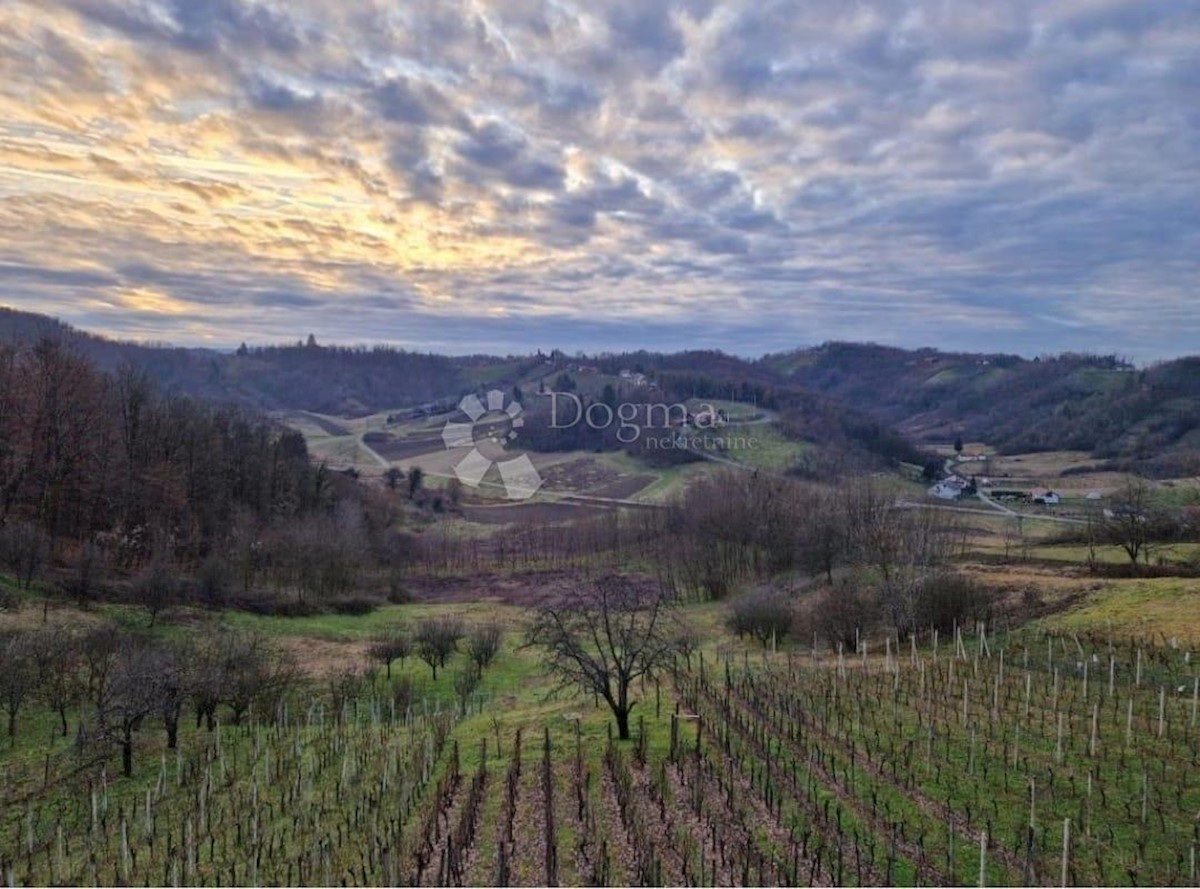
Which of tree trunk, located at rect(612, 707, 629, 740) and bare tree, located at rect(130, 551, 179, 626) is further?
bare tree, located at rect(130, 551, 179, 626)

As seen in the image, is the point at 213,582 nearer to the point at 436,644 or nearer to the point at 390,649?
the point at 390,649

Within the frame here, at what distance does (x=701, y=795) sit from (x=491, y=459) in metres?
147

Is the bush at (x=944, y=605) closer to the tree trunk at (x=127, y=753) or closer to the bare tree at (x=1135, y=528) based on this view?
the bare tree at (x=1135, y=528)

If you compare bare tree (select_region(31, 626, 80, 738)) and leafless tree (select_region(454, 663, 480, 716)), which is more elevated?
bare tree (select_region(31, 626, 80, 738))

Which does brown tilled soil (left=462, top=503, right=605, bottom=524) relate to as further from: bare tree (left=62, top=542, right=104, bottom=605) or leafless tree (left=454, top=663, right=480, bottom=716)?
leafless tree (left=454, top=663, right=480, bottom=716)

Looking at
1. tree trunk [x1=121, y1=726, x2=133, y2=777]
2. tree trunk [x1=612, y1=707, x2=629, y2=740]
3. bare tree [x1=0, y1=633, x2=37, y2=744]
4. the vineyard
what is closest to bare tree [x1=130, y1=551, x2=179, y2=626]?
bare tree [x1=0, y1=633, x2=37, y2=744]

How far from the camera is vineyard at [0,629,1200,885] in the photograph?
1353cm

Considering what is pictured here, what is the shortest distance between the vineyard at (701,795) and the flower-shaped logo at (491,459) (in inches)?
4000

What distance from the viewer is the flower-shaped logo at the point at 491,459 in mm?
136375

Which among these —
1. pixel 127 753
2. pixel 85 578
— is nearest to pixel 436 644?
pixel 127 753

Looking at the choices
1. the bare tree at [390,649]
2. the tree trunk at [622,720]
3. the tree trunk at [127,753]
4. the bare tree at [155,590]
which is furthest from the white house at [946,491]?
the tree trunk at [127,753]

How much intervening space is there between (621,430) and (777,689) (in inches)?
5212

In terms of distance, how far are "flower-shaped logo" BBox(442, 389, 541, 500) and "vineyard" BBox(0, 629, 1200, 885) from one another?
102 metres

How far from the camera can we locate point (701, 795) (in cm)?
1608
